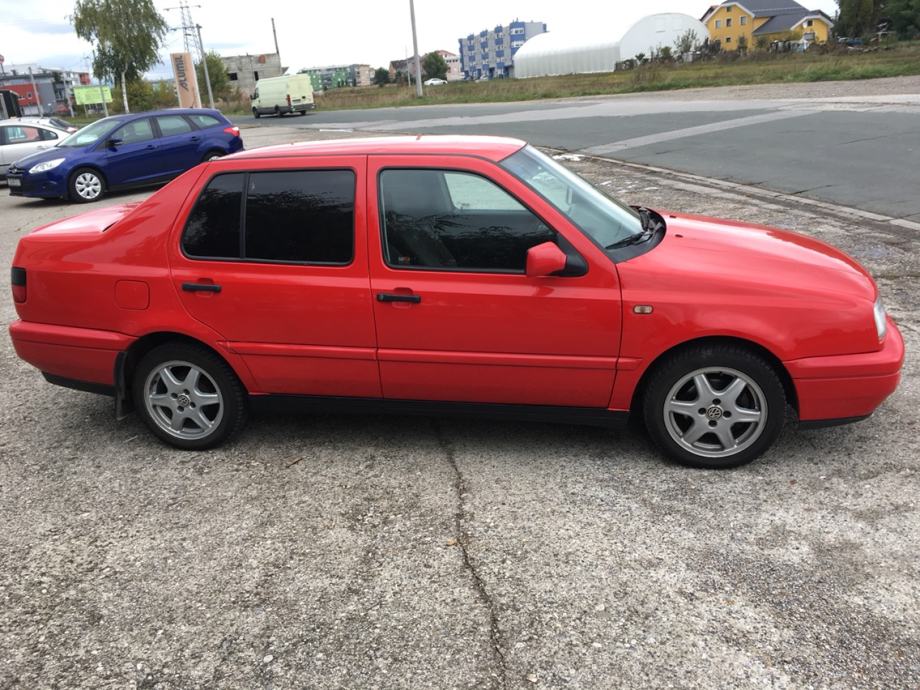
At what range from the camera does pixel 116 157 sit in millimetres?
15445

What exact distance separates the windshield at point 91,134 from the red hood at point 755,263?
14433 millimetres

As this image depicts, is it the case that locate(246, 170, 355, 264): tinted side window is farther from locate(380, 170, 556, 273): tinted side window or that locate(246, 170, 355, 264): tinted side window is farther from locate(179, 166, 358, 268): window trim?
locate(380, 170, 556, 273): tinted side window

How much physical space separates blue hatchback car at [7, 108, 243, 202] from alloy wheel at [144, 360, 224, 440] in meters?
12.7

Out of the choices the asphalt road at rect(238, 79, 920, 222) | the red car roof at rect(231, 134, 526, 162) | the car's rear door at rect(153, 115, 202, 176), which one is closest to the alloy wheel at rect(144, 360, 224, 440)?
the red car roof at rect(231, 134, 526, 162)

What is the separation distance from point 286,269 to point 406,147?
891 millimetres

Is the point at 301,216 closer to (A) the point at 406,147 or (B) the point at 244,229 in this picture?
(B) the point at 244,229

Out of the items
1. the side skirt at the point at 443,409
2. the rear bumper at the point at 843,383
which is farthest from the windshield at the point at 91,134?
the rear bumper at the point at 843,383

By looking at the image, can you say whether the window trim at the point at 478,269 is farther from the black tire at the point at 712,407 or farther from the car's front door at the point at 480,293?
the black tire at the point at 712,407

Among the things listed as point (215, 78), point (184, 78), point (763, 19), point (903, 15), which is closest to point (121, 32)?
point (184, 78)

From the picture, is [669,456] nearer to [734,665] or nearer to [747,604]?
[747,604]

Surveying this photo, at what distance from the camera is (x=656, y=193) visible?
1089 centimetres

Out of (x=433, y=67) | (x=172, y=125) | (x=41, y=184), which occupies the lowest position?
(x=41, y=184)

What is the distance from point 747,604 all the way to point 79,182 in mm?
15497

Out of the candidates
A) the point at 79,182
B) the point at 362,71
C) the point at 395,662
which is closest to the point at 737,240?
the point at 395,662
